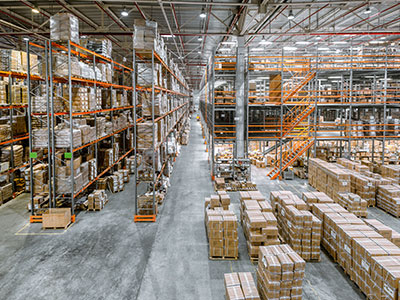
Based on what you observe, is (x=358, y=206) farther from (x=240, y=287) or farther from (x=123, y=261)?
(x=123, y=261)

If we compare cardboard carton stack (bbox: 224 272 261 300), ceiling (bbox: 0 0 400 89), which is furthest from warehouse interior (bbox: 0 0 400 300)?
ceiling (bbox: 0 0 400 89)

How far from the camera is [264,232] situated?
7.18 m

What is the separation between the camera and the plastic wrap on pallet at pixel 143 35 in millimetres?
8781

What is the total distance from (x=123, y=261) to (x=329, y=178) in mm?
9058

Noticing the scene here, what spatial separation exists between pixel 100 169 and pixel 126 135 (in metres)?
5.19

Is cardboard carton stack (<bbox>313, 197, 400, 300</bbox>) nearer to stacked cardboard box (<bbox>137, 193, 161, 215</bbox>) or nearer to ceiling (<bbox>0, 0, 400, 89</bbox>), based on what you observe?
stacked cardboard box (<bbox>137, 193, 161, 215</bbox>)

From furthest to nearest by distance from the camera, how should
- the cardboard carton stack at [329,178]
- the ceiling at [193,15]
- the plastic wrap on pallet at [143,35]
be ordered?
the ceiling at [193,15] → the cardboard carton stack at [329,178] → the plastic wrap on pallet at [143,35]

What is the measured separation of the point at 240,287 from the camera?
5.25 meters

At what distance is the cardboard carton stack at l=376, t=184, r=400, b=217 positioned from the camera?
10.1m

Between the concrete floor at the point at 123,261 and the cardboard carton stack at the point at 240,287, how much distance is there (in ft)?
2.07

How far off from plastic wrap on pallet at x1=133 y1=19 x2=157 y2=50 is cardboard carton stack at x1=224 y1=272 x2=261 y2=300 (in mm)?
6995

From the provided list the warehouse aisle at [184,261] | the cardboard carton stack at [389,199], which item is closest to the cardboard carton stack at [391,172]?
the cardboard carton stack at [389,199]

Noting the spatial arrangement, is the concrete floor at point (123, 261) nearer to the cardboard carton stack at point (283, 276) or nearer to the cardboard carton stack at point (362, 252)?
the cardboard carton stack at point (362, 252)

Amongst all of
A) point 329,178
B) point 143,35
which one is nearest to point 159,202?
point 143,35
